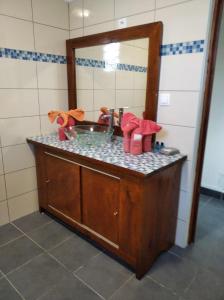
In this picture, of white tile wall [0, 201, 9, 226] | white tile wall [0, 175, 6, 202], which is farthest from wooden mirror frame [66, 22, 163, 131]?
white tile wall [0, 201, 9, 226]

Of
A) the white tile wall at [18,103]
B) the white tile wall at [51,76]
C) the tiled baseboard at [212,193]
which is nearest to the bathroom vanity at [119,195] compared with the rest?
the white tile wall at [18,103]

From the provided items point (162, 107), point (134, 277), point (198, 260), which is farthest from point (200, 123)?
point (134, 277)

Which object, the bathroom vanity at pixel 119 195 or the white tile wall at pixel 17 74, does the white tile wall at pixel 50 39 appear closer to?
the white tile wall at pixel 17 74

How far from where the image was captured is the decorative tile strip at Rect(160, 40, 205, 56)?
148 cm

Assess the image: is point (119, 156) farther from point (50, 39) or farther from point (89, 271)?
point (50, 39)

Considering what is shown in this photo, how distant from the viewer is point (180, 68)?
5.22ft

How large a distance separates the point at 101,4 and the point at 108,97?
0.77m

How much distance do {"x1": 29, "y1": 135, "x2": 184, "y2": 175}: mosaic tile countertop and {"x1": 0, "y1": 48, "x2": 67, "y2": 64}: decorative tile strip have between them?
0.75m

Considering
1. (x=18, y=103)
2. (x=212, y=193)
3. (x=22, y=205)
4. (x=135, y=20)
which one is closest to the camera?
(x=135, y=20)

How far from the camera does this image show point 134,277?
1565 millimetres

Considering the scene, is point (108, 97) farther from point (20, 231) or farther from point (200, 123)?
point (20, 231)

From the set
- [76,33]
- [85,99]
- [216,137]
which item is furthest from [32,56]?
[216,137]

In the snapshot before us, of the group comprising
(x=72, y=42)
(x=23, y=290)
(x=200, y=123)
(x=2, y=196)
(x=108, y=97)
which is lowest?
(x=23, y=290)

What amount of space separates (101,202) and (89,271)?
0.48 meters
